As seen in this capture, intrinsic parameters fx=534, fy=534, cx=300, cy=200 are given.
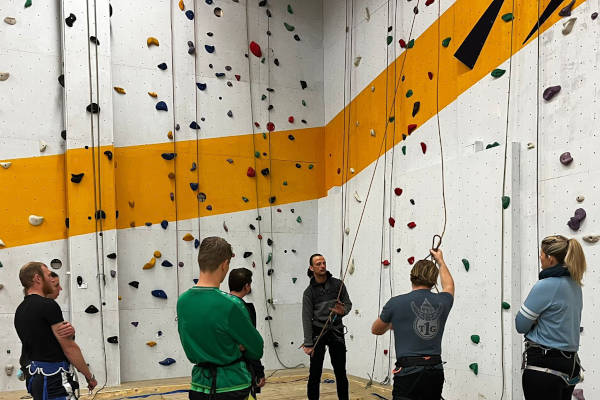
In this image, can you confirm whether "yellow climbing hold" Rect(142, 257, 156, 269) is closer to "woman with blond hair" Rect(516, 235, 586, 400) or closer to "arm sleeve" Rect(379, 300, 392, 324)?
"arm sleeve" Rect(379, 300, 392, 324)

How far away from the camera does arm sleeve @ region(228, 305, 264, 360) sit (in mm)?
1995

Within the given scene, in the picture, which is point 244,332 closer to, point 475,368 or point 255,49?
point 475,368

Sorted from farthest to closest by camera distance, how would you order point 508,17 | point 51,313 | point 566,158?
point 508,17 < point 566,158 < point 51,313

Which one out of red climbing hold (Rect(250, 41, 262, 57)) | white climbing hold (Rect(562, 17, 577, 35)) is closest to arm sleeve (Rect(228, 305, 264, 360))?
white climbing hold (Rect(562, 17, 577, 35))

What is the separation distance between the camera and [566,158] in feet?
11.3

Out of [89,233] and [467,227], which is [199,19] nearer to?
[89,233]

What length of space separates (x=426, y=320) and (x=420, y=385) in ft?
0.96

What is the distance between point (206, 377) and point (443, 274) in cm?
128

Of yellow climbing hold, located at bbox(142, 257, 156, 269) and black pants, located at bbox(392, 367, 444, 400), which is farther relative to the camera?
yellow climbing hold, located at bbox(142, 257, 156, 269)

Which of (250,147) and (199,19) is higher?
(199,19)

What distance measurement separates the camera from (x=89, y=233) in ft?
17.5

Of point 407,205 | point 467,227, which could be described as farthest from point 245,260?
point 467,227

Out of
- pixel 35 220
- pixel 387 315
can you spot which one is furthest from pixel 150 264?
pixel 387 315

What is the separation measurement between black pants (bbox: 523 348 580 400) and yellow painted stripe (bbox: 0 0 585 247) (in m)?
2.38
